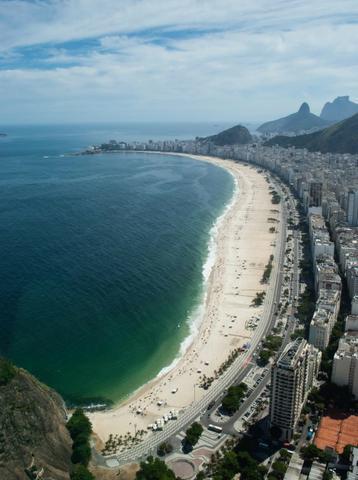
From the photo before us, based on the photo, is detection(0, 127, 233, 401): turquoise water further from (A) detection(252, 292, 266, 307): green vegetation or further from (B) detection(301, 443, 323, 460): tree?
(B) detection(301, 443, 323, 460): tree

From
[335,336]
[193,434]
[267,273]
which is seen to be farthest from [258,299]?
[193,434]

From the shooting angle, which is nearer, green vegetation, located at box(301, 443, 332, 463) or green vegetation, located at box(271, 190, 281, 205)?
green vegetation, located at box(301, 443, 332, 463)

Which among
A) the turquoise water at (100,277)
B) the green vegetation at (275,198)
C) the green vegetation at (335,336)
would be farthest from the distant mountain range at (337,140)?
the green vegetation at (335,336)

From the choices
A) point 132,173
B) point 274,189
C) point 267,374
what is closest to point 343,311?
point 267,374

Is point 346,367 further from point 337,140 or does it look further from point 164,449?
point 337,140

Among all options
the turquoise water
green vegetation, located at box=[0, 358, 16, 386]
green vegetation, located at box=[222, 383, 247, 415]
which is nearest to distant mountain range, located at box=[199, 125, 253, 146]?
the turquoise water
